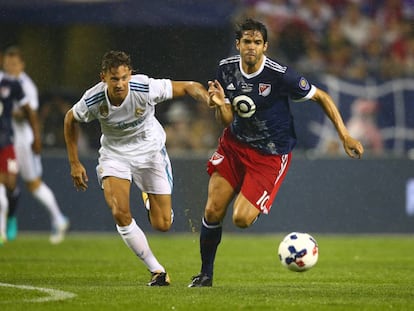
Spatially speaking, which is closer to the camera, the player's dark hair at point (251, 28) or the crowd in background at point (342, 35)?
the player's dark hair at point (251, 28)

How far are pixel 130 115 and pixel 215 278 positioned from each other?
77.1 inches

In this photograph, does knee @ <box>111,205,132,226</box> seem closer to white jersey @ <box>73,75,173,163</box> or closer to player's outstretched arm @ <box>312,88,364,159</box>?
white jersey @ <box>73,75,173,163</box>

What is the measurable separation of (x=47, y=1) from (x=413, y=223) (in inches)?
268

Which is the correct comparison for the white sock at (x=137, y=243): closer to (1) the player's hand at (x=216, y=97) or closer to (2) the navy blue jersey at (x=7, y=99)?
(1) the player's hand at (x=216, y=97)

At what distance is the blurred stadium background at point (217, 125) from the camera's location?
1656 centimetres

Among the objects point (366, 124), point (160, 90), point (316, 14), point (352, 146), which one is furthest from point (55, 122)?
point (352, 146)

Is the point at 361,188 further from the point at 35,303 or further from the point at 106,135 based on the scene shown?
the point at 35,303

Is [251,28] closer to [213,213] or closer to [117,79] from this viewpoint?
[117,79]

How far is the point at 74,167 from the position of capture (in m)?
9.33

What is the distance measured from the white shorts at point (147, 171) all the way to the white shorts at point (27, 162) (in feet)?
19.6

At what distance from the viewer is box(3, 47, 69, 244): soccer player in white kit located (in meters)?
15.0

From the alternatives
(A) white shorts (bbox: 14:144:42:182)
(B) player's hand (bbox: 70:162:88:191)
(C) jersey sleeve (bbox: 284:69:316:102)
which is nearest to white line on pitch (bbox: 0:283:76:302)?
(B) player's hand (bbox: 70:162:88:191)

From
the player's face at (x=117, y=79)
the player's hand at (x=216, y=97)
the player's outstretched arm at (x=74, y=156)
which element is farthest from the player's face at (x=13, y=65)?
the player's hand at (x=216, y=97)

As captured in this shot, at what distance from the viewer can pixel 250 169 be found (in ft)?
30.7
